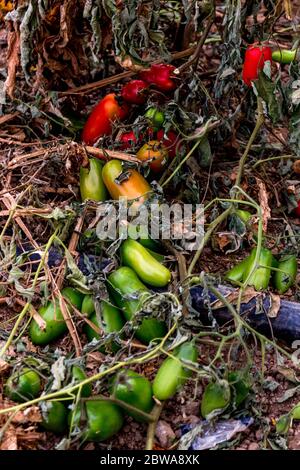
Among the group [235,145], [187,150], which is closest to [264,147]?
[235,145]

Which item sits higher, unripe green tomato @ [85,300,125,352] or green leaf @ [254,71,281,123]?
green leaf @ [254,71,281,123]

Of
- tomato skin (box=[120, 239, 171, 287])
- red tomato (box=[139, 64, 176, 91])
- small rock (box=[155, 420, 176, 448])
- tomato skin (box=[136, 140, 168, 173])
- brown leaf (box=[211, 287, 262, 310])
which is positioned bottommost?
small rock (box=[155, 420, 176, 448])

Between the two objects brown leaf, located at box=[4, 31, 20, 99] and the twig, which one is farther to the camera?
brown leaf, located at box=[4, 31, 20, 99]

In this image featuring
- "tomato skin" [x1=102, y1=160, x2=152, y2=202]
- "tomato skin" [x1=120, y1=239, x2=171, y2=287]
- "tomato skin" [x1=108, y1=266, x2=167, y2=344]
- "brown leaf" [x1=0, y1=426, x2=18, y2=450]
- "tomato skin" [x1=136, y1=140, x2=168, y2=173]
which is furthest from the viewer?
"tomato skin" [x1=136, y1=140, x2=168, y2=173]

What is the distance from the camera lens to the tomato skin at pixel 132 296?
95.3 inches

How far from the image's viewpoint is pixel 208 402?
221cm

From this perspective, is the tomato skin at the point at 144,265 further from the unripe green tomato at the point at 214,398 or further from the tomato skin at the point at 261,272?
the unripe green tomato at the point at 214,398

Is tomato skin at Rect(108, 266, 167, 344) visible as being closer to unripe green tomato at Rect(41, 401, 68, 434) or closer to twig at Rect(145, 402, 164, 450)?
twig at Rect(145, 402, 164, 450)

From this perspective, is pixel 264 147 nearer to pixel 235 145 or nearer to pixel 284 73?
pixel 235 145

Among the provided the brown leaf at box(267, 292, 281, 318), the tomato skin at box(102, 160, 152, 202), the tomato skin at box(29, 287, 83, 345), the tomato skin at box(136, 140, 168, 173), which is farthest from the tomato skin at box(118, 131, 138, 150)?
the brown leaf at box(267, 292, 281, 318)

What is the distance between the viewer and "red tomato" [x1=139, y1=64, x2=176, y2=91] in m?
3.10

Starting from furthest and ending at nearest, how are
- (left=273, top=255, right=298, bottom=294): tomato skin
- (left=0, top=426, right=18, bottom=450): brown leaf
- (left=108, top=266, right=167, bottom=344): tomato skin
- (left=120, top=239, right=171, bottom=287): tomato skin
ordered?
(left=273, top=255, right=298, bottom=294): tomato skin, (left=120, top=239, right=171, bottom=287): tomato skin, (left=108, top=266, right=167, bottom=344): tomato skin, (left=0, top=426, right=18, bottom=450): brown leaf

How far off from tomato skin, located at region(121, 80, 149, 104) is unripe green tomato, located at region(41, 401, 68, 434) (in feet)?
4.54

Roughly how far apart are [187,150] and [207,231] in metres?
0.46
